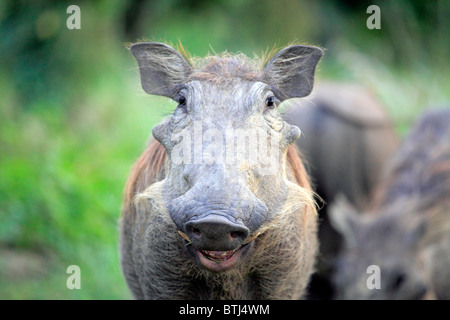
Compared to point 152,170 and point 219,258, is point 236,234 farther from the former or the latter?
point 152,170

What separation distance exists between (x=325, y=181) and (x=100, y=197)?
92.3 inches

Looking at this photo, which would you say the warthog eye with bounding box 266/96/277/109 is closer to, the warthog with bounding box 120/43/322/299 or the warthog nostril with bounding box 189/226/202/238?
the warthog with bounding box 120/43/322/299

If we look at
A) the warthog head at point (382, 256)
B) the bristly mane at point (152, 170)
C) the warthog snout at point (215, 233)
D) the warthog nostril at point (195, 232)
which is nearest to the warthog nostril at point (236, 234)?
the warthog snout at point (215, 233)

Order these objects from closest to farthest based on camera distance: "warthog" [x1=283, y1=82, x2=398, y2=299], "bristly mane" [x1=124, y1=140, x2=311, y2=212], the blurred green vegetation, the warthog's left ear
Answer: the warthog's left ear → "bristly mane" [x1=124, y1=140, x2=311, y2=212] → the blurred green vegetation → "warthog" [x1=283, y1=82, x2=398, y2=299]

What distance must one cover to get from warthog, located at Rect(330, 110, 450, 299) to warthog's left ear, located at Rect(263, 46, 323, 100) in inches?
85.1

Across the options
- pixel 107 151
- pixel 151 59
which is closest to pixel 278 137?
pixel 151 59

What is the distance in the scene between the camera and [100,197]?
5742 mm

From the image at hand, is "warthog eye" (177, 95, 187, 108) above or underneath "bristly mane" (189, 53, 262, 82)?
underneath

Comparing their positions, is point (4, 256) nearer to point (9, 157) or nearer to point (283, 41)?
point (9, 157)

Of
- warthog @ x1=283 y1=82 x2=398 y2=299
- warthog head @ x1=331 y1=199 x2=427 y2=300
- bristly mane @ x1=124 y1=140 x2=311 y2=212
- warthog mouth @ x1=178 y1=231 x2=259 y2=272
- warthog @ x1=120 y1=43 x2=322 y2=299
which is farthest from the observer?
warthog @ x1=283 y1=82 x2=398 y2=299

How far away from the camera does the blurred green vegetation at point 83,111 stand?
16.8 ft

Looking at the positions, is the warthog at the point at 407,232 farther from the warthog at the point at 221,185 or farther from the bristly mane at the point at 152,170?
the bristly mane at the point at 152,170

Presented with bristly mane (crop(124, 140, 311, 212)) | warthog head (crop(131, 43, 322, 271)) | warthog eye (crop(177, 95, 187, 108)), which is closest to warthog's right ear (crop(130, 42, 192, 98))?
warthog head (crop(131, 43, 322, 271))

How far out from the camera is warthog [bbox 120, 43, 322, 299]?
2.43m
